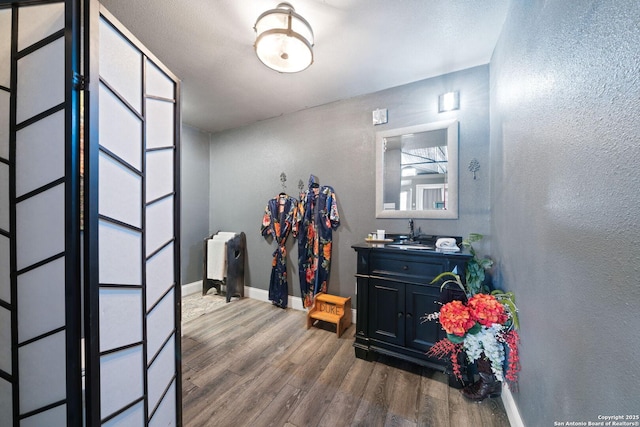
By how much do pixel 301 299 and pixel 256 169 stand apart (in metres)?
1.95

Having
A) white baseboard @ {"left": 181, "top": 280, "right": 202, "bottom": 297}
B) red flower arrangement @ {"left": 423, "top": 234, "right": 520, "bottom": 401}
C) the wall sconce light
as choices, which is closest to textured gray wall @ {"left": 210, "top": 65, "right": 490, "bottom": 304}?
the wall sconce light

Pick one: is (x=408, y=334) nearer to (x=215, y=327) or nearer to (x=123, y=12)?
(x=215, y=327)

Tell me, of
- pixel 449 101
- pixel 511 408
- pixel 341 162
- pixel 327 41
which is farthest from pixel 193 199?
pixel 511 408

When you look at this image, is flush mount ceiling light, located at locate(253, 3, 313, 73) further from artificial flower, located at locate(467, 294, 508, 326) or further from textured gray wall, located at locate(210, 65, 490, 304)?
artificial flower, located at locate(467, 294, 508, 326)

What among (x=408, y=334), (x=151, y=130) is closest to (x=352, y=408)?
(x=408, y=334)

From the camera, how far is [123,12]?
145 centimetres

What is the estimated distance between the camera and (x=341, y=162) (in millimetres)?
2559

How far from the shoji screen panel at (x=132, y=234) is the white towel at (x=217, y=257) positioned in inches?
79.5

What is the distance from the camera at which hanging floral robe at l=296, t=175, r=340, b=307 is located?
2.55m

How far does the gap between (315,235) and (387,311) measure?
1.20 meters

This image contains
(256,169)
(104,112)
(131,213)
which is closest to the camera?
(104,112)

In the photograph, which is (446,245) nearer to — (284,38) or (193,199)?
(284,38)

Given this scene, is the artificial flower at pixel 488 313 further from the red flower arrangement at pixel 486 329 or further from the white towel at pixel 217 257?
the white towel at pixel 217 257

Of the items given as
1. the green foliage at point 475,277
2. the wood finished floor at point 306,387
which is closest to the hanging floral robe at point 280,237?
the wood finished floor at point 306,387
